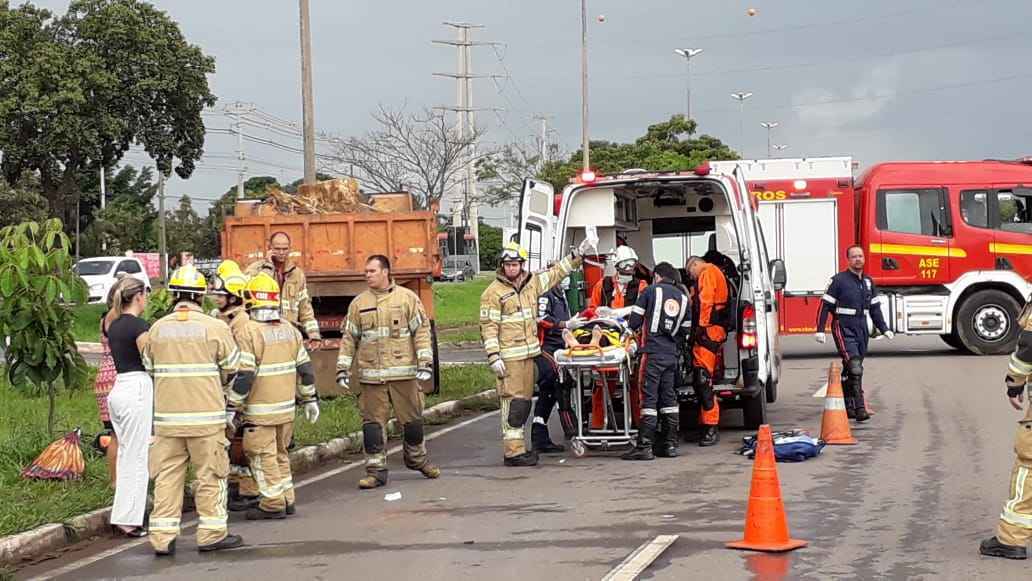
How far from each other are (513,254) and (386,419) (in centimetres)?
188

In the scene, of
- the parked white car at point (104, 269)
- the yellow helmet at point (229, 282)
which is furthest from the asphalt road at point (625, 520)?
the parked white car at point (104, 269)

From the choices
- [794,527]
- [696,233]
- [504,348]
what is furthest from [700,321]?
[794,527]

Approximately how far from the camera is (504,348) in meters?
12.1

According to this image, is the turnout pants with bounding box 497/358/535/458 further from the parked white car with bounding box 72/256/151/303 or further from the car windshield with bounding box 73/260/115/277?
the car windshield with bounding box 73/260/115/277

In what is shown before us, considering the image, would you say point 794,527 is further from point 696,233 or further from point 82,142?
point 82,142

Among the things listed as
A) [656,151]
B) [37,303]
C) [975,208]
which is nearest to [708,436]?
[37,303]

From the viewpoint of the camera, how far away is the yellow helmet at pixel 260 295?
975 cm

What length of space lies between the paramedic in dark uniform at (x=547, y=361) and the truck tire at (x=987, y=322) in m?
11.2

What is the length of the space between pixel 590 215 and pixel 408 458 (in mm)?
3585

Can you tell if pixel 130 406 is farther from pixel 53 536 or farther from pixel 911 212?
pixel 911 212

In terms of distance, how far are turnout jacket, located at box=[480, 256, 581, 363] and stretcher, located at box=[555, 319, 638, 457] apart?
1.14 ft

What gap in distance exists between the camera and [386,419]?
11.3 metres

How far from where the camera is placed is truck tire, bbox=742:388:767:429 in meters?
13.7

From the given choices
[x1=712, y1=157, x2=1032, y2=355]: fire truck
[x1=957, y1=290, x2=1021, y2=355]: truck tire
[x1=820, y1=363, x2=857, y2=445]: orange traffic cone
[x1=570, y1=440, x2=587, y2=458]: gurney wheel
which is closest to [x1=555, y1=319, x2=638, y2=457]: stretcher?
[x1=570, y1=440, x2=587, y2=458]: gurney wheel
